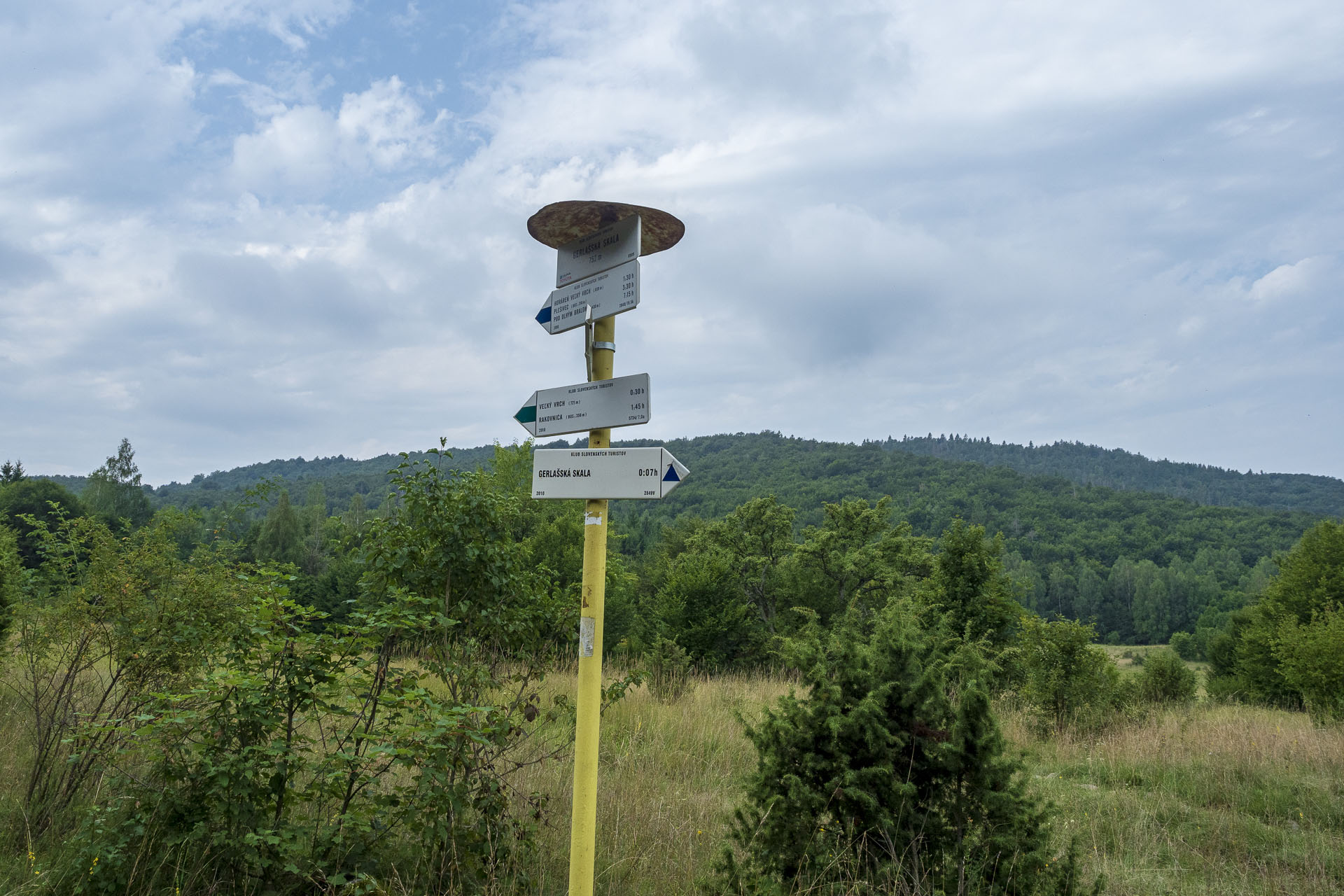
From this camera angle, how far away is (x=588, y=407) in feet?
9.48

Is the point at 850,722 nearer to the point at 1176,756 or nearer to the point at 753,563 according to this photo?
the point at 1176,756

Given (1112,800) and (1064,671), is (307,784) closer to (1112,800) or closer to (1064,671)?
(1112,800)

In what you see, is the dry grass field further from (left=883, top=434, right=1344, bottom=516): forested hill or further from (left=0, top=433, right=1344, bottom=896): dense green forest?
(left=883, top=434, right=1344, bottom=516): forested hill

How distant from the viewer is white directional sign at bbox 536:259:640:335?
2834 millimetres

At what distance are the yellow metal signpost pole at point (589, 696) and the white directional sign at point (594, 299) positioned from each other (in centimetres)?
50

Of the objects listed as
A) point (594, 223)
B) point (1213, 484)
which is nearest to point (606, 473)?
point (594, 223)

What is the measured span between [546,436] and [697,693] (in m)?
6.56

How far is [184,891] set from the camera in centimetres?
296

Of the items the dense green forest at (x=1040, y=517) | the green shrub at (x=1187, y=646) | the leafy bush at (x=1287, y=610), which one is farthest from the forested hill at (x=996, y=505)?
the leafy bush at (x=1287, y=610)

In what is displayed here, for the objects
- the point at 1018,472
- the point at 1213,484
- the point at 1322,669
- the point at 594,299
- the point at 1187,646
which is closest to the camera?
the point at 594,299

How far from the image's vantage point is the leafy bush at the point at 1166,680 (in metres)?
17.6

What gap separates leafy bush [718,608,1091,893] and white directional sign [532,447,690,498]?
1171 millimetres

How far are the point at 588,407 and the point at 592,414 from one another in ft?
0.13

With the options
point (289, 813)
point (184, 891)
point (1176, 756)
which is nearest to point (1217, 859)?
point (1176, 756)
